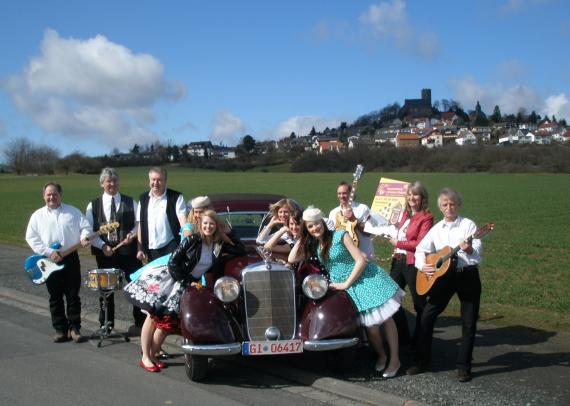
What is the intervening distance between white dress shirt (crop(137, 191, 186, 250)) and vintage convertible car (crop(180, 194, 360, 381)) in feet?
5.31

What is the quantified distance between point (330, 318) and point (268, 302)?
60 cm

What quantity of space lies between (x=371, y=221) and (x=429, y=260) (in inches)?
59.4

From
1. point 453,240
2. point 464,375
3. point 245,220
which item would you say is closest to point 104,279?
point 245,220

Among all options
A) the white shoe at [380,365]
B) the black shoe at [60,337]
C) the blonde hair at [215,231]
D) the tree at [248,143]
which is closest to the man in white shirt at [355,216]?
the white shoe at [380,365]

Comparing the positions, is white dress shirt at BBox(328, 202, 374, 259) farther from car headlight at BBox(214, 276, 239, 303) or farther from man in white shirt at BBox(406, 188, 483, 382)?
car headlight at BBox(214, 276, 239, 303)

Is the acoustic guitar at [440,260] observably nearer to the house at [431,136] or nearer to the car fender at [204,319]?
the car fender at [204,319]

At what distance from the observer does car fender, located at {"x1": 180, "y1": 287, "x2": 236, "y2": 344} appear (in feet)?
19.5

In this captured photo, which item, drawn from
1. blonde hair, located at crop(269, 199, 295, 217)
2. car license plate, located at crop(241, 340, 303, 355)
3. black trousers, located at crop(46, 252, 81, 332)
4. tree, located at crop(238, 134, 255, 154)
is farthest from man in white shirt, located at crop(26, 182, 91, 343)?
tree, located at crop(238, 134, 255, 154)

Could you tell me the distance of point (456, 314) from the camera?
8.98 metres

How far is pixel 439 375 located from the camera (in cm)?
616

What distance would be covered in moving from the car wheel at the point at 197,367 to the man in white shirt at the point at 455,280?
1886mm

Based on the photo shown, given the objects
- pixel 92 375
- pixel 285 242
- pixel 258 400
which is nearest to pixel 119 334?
pixel 92 375

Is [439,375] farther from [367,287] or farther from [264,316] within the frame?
[264,316]

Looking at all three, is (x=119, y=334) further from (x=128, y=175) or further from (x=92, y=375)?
(x=128, y=175)
